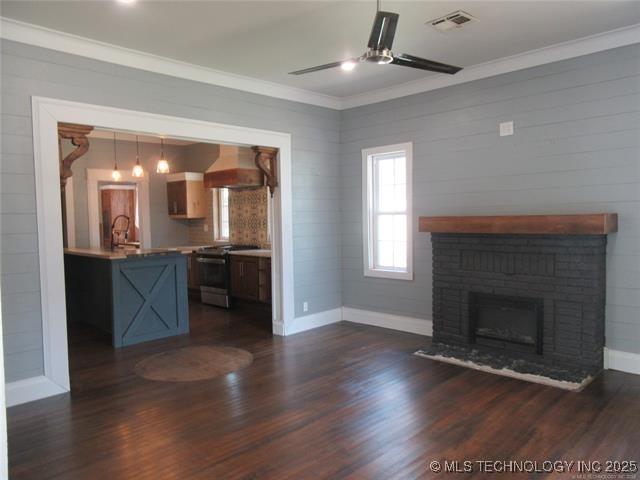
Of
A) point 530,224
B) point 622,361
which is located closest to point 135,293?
point 530,224

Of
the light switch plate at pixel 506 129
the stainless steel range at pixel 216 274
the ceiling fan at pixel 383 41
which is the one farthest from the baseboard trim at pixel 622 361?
the stainless steel range at pixel 216 274

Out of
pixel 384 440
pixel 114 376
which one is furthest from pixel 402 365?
pixel 114 376

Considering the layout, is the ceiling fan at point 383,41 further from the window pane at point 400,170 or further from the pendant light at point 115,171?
the pendant light at point 115,171

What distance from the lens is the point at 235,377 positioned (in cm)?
424

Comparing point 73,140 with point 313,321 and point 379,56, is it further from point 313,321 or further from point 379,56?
point 313,321

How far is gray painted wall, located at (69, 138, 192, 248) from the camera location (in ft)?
25.0

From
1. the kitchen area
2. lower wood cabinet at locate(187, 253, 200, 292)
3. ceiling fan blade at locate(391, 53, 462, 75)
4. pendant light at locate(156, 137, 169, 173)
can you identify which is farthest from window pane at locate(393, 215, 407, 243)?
lower wood cabinet at locate(187, 253, 200, 292)

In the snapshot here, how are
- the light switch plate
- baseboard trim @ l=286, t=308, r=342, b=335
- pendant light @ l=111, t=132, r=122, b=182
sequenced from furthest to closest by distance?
pendant light @ l=111, t=132, r=122, b=182
baseboard trim @ l=286, t=308, r=342, b=335
the light switch plate

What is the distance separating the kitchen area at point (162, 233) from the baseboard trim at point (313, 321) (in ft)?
3.15

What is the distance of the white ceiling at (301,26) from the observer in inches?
135

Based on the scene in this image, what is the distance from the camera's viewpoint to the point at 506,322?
4637 mm

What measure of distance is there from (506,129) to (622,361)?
2400mm

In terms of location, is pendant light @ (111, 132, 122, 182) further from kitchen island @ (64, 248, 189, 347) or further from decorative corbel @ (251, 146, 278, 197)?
decorative corbel @ (251, 146, 278, 197)

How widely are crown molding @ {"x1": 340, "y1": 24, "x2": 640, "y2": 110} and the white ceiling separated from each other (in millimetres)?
100
